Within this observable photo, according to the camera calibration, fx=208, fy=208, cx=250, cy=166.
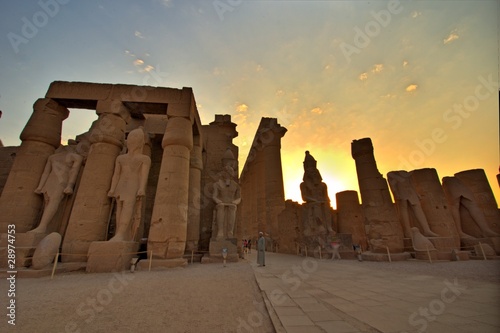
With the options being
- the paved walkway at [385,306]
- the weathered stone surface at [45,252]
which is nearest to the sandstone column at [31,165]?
the weathered stone surface at [45,252]

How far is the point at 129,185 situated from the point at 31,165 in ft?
12.4

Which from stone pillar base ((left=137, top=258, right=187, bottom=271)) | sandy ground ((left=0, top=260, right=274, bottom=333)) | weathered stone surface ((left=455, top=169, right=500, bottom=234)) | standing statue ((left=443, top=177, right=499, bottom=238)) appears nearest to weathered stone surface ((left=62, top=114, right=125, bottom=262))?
stone pillar base ((left=137, top=258, right=187, bottom=271))

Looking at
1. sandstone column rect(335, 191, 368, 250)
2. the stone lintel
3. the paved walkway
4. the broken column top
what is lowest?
the paved walkway

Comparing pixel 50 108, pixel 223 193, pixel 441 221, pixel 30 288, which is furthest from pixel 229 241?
pixel 441 221

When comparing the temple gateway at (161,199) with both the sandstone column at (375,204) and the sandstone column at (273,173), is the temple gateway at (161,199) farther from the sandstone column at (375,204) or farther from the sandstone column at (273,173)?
the sandstone column at (273,173)

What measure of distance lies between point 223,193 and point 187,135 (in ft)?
10.5

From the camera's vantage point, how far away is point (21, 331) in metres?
2.24

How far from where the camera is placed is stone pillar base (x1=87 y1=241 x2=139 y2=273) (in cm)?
582

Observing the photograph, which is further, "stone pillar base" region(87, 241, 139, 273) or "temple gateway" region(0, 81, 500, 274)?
"temple gateway" region(0, 81, 500, 274)

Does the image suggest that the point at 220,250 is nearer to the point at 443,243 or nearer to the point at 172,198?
the point at 172,198

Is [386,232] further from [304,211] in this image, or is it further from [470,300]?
[470,300]

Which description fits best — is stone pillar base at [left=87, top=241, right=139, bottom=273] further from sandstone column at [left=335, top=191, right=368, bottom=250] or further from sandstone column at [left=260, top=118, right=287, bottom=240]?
sandstone column at [left=260, top=118, right=287, bottom=240]

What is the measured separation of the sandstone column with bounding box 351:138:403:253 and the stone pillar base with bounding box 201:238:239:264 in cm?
611

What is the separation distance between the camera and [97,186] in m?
7.19
